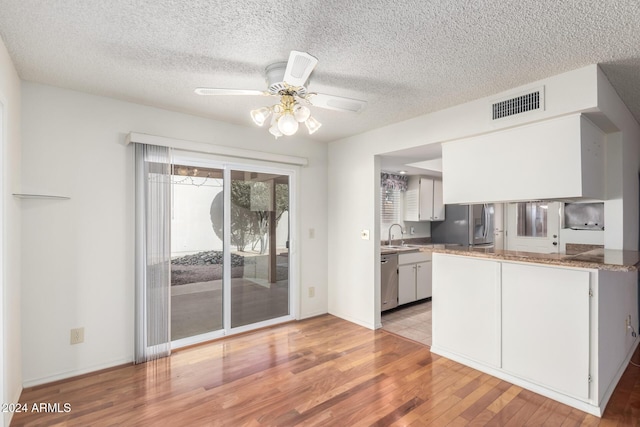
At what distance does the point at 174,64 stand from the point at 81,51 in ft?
1.83

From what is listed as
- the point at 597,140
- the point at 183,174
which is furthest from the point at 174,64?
the point at 597,140

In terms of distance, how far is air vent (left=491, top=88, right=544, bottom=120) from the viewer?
2.49 m

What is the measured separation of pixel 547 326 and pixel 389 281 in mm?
2273

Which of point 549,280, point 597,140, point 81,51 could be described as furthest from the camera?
point 597,140

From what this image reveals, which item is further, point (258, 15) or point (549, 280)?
point (549, 280)

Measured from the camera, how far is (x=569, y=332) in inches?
93.9

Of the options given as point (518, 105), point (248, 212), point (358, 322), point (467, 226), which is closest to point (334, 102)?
point (518, 105)

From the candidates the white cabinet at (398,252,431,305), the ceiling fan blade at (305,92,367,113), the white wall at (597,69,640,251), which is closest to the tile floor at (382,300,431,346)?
the white cabinet at (398,252,431,305)

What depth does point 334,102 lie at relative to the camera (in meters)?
2.26

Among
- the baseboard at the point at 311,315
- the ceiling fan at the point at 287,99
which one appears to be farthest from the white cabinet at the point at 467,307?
the ceiling fan at the point at 287,99

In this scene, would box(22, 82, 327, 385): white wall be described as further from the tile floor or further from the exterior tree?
the tile floor

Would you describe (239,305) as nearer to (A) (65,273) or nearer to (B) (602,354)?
(A) (65,273)

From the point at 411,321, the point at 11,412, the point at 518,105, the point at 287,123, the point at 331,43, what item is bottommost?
the point at 411,321

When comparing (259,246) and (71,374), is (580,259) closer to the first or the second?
(259,246)
